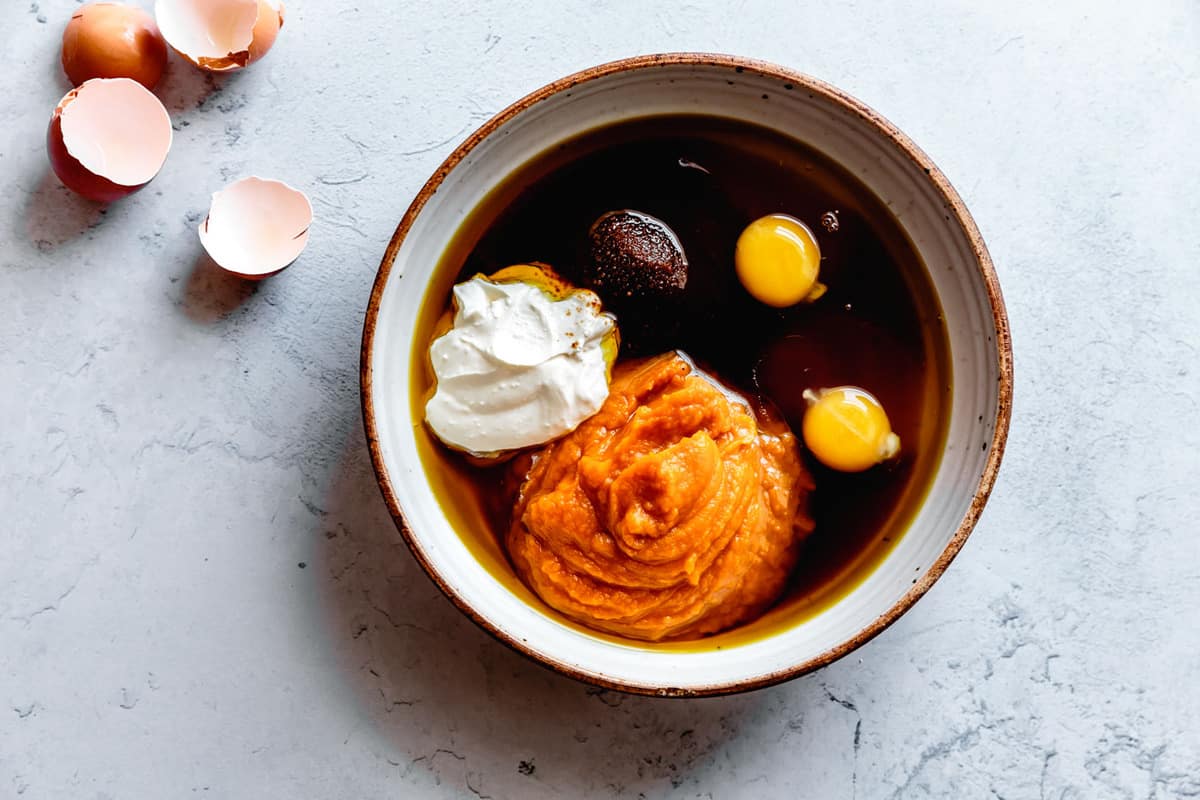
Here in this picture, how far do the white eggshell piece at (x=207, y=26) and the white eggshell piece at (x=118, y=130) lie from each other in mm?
128

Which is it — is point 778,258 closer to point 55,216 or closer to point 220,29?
point 220,29

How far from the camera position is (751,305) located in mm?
2154

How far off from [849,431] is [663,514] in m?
0.43

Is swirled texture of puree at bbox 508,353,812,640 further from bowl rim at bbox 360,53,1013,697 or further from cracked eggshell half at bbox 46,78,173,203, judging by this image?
cracked eggshell half at bbox 46,78,173,203

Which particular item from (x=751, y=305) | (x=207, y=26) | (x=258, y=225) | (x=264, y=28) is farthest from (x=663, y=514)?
(x=207, y=26)

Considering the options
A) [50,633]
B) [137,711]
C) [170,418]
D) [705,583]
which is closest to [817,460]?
[705,583]

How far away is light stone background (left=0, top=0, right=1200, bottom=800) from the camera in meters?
2.13

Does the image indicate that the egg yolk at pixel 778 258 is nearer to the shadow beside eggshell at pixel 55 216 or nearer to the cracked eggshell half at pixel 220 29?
the cracked eggshell half at pixel 220 29

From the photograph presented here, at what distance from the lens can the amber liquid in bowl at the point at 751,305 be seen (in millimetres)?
2039

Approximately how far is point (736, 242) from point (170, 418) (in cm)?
123

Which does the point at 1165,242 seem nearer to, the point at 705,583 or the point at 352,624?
the point at 705,583

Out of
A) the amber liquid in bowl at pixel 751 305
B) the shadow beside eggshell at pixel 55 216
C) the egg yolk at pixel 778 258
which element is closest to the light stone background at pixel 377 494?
the shadow beside eggshell at pixel 55 216

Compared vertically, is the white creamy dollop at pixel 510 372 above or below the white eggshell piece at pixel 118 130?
above

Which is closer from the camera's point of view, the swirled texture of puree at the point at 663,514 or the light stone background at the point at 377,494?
the swirled texture of puree at the point at 663,514
